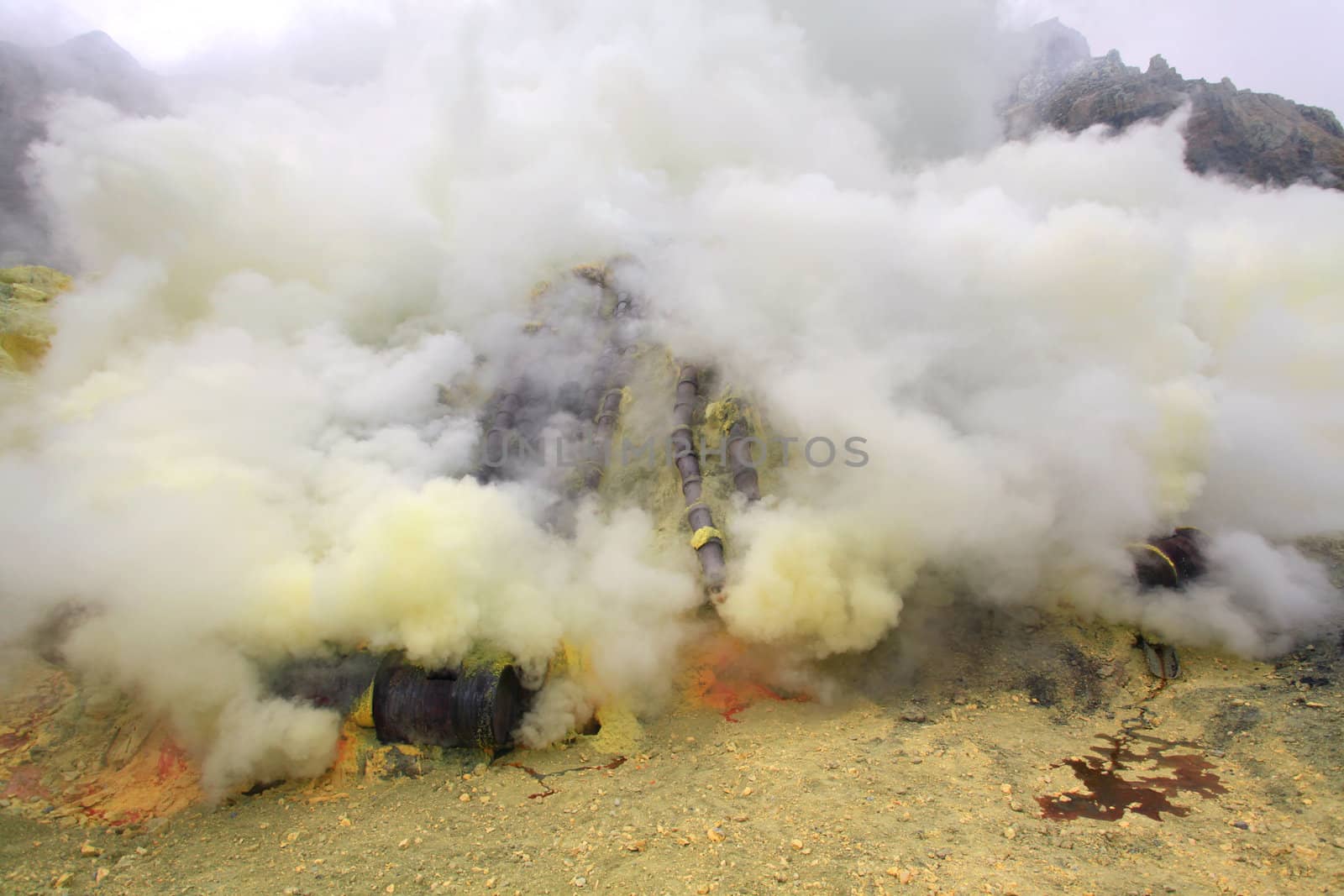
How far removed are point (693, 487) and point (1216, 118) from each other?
63.8ft

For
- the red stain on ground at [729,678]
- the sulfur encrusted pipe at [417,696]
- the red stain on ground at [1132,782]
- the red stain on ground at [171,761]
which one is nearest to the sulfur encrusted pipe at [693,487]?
the red stain on ground at [729,678]

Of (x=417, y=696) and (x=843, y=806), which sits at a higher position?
(x=417, y=696)

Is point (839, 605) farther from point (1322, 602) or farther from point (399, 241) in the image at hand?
point (399, 241)

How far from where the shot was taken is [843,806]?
572 cm

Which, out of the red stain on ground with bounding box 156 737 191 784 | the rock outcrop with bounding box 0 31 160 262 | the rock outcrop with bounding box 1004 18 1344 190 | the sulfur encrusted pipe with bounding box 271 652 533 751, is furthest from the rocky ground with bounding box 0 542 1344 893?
the rock outcrop with bounding box 0 31 160 262

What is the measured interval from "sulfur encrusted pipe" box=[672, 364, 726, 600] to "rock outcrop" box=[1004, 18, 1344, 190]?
1677cm

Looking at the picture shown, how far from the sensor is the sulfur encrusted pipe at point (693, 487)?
8.91 metres

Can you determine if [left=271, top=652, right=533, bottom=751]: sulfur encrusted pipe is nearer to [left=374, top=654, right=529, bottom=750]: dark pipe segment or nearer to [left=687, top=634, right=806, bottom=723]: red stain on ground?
[left=374, top=654, right=529, bottom=750]: dark pipe segment

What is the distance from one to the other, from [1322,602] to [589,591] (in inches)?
323

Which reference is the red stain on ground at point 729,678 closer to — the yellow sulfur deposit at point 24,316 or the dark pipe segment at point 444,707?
the dark pipe segment at point 444,707

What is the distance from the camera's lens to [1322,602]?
323 inches

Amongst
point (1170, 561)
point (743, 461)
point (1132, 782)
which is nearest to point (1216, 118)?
point (1170, 561)

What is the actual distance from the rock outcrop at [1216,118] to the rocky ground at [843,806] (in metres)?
17.1

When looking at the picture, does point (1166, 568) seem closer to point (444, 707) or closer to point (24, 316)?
point (444, 707)
